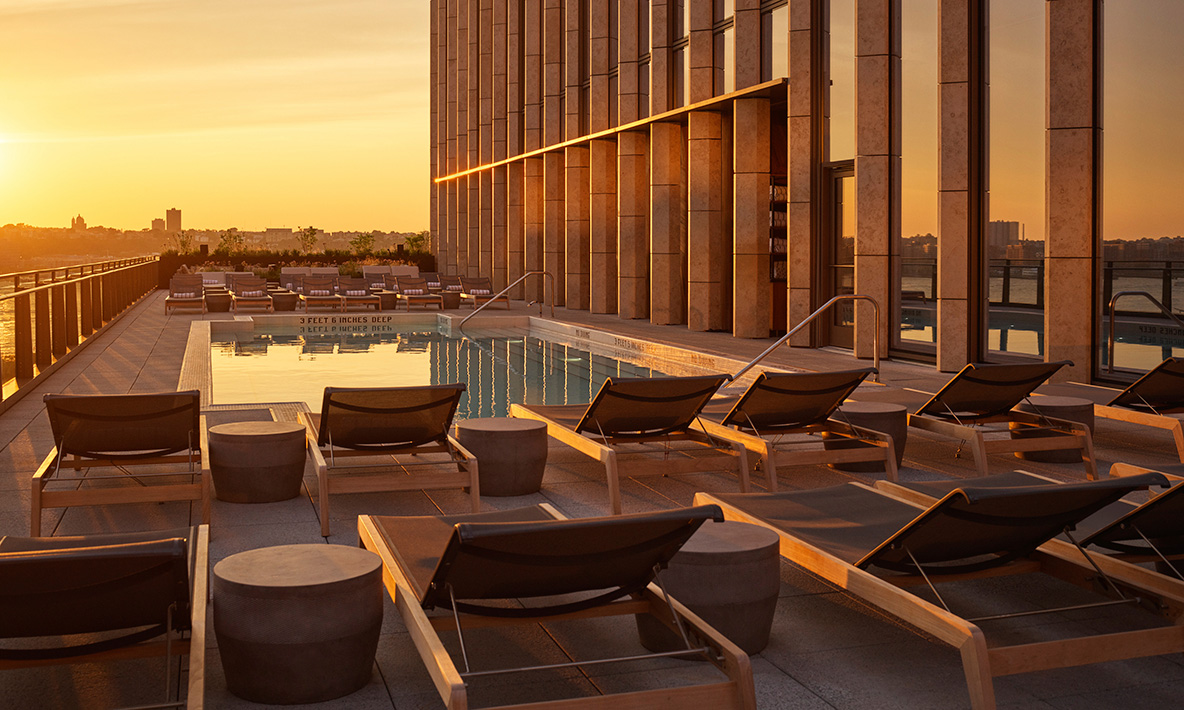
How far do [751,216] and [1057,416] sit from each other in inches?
402

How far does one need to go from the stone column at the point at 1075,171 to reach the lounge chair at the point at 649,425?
587 cm

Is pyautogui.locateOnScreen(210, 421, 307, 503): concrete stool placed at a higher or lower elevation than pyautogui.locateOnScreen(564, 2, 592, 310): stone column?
lower

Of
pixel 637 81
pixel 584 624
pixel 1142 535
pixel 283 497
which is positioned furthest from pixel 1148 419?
pixel 637 81

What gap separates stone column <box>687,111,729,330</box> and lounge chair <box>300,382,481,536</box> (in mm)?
12578

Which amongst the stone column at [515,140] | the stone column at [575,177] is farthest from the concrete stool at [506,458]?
the stone column at [515,140]

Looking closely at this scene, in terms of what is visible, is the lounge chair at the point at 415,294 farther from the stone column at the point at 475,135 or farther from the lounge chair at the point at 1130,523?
the lounge chair at the point at 1130,523

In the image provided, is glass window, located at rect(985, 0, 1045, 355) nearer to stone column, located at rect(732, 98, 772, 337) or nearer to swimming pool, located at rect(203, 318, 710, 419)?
swimming pool, located at rect(203, 318, 710, 419)

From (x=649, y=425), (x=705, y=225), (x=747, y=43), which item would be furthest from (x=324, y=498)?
(x=705, y=225)

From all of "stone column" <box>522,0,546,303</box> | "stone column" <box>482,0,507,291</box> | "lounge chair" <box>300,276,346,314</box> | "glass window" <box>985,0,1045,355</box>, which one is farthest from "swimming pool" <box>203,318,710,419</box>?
"stone column" <box>482,0,507,291</box>

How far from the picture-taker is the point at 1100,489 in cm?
336

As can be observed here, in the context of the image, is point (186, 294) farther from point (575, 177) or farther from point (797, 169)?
point (797, 169)

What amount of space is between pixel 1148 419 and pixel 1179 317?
3879 millimetres

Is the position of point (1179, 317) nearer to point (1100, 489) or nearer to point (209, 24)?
point (1100, 489)

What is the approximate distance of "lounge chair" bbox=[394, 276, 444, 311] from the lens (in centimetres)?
2523
